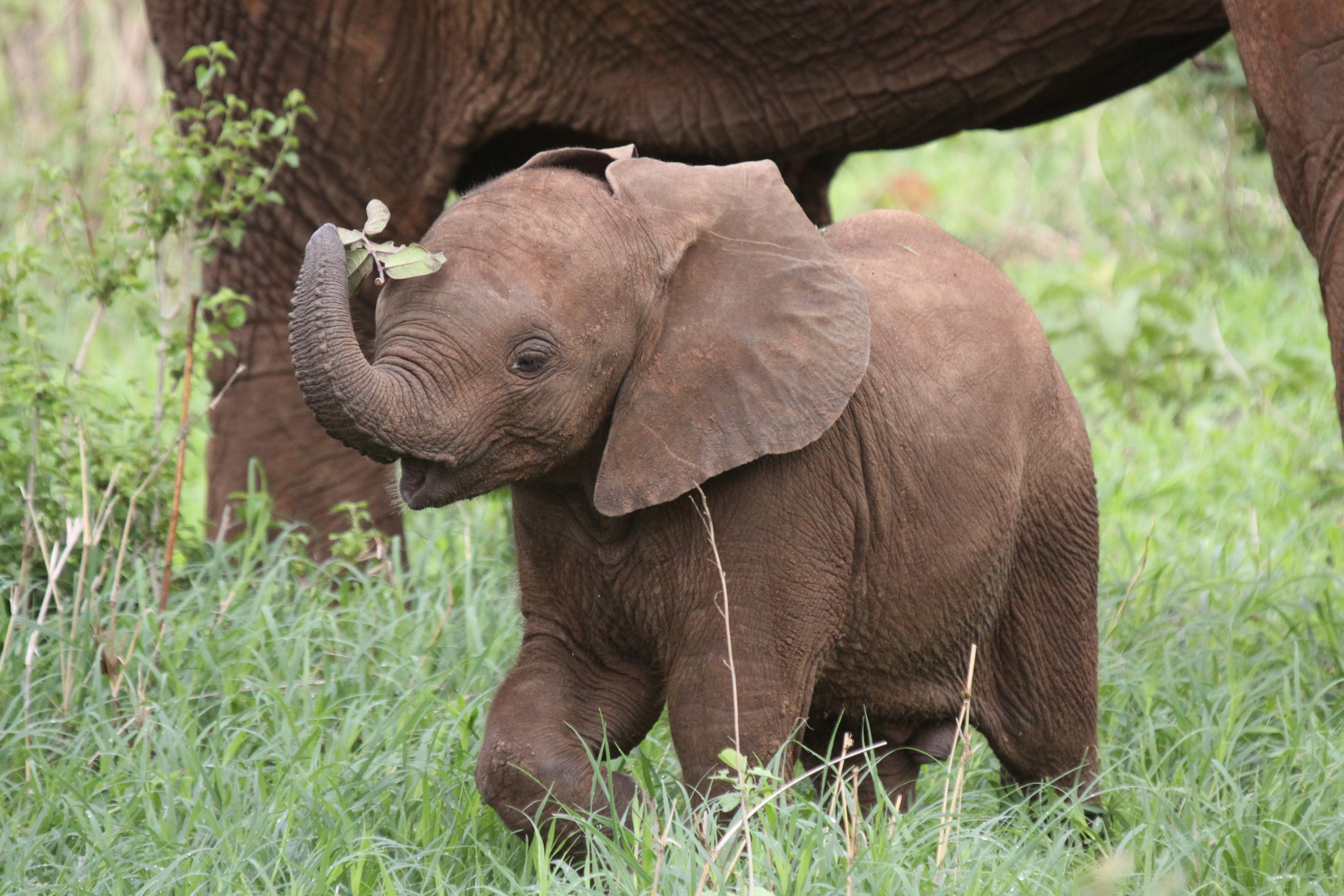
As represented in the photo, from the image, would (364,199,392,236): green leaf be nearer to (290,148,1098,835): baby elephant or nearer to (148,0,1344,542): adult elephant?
(290,148,1098,835): baby elephant

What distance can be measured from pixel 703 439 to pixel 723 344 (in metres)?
0.16

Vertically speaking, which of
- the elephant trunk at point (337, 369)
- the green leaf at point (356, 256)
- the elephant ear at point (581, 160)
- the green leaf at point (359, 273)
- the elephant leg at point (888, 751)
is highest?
the elephant ear at point (581, 160)

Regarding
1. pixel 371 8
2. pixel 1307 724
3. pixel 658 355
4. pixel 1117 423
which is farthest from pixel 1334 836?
pixel 1117 423

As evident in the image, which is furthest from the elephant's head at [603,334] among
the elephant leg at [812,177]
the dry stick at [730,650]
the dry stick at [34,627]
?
the elephant leg at [812,177]

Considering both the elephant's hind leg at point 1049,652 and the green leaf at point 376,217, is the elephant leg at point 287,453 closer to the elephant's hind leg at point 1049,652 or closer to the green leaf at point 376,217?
the elephant's hind leg at point 1049,652

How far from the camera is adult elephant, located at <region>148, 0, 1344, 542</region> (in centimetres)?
441

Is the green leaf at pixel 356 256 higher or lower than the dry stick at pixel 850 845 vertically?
higher

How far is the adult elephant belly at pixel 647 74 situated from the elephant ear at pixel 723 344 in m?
1.55

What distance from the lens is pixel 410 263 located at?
8.81 ft

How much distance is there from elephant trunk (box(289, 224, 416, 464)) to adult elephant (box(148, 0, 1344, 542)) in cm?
162

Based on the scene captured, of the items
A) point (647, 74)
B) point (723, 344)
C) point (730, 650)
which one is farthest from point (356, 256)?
point (647, 74)

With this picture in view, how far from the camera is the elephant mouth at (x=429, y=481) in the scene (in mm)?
2748

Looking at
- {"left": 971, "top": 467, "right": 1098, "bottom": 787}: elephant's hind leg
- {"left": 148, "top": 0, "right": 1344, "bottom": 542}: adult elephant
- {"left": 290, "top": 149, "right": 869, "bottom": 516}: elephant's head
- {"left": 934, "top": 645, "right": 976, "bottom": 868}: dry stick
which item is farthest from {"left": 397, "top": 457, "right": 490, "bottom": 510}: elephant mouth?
{"left": 148, "top": 0, "right": 1344, "bottom": 542}: adult elephant

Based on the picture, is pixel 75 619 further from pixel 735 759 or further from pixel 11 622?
pixel 735 759
